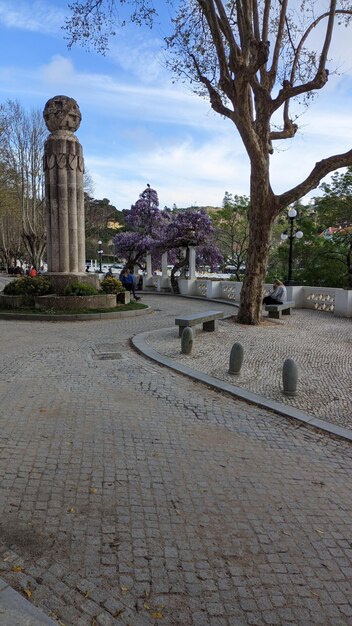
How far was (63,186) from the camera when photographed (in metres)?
15.2

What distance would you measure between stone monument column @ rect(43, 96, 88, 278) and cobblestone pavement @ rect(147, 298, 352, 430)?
6801mm

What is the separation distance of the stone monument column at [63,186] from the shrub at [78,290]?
134 centimetres

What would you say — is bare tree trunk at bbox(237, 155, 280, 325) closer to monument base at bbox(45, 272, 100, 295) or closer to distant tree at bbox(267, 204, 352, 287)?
monument base at bbox(45, 272, 100, 295)

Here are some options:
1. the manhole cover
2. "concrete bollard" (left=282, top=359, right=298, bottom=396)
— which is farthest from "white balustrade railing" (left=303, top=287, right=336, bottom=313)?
"concrete bollard" (left=282, top=359, right=298, bottom=396)

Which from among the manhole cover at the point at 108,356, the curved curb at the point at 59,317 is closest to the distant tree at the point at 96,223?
the curved curb at the point at 59,317

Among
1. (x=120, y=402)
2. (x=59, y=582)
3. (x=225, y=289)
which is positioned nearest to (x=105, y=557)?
(x=59, y=582)

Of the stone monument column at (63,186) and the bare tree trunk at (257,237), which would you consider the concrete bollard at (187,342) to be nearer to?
the bare tree trunk at (257,237)

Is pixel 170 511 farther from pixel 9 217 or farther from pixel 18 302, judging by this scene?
pixel 9 217

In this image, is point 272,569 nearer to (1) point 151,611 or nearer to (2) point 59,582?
(1) point 151,611

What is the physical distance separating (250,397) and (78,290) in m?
9.93

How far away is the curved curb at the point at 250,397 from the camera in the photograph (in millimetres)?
4840

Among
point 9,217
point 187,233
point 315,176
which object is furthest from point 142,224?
point 9,217

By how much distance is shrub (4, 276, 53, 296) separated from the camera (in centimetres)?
1466

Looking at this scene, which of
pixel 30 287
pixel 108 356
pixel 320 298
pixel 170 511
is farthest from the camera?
pixel 320 298
